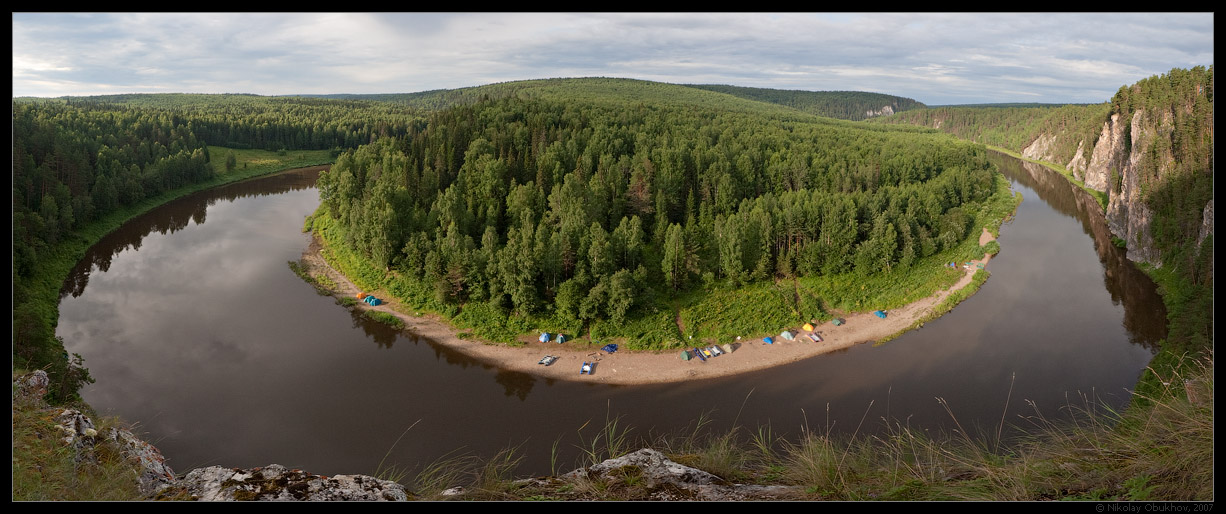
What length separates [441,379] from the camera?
29000 millimetres

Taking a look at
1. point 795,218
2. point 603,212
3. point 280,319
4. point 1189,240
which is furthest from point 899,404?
point 280,319

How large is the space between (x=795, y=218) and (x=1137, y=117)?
62763 millimetres

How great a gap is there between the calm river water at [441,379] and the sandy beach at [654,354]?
2.80 ft

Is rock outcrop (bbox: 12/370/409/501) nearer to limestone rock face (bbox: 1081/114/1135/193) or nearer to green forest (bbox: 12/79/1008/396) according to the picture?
green forest (bbox: 12/79/1008/396)

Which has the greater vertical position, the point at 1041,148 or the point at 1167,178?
the point at 1041,148

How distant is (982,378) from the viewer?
29.1m

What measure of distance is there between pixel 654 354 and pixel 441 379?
1171 centimetres

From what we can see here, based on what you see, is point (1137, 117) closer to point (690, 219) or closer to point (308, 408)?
point (690, 219)

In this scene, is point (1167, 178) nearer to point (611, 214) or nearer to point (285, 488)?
point (611, 214)

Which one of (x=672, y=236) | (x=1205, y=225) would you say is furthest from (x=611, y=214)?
(x=1205, y=225)

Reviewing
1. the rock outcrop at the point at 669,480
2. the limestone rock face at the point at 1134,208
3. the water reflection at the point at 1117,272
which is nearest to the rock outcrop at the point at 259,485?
the rock outcrop at the point at 669,480

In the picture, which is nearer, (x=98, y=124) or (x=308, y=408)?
(x=308, y=408)

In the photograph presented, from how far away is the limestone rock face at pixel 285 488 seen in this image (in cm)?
464

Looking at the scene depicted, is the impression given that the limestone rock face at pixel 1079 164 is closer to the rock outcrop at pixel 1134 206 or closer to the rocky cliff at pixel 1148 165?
the rocky cliff at pixel 1148 165
